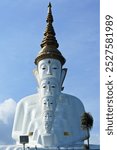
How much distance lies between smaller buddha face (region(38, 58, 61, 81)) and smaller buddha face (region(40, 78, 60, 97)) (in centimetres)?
79

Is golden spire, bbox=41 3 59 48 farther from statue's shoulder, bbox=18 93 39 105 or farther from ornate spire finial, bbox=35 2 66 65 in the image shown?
statue's shoulder, bbox=18 93 39 105

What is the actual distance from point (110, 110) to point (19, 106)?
3368cm

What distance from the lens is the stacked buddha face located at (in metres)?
45.7

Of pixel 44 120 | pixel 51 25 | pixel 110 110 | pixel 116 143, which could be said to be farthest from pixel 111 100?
pixel 51 25

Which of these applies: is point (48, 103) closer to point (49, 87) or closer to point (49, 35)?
point (49, 87)

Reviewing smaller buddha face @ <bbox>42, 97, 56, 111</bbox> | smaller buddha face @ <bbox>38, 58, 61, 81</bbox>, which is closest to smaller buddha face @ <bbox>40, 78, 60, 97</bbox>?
smaller buddha face @ <bbox>42, 97, 56, 111</bbox>

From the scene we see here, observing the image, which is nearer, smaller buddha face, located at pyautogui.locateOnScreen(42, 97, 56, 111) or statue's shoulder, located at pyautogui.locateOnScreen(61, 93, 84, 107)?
smaller buddha face, located at pyautogui.locateOnScreen(42, 97, 56, 111)

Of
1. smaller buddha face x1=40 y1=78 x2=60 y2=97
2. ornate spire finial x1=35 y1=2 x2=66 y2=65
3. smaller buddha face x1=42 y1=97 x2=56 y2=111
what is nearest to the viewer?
smaller buddha face x1=42 y1=97 x2=56 y2=111

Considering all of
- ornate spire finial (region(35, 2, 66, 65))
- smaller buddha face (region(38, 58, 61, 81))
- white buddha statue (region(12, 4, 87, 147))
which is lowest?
white buddha statue (region(12, 4, 87, 147))

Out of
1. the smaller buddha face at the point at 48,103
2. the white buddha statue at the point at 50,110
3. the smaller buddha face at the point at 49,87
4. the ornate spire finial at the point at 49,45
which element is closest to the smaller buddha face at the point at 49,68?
the white buddha statue at the point at 50,110

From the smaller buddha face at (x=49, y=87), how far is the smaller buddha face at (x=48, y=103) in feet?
1.66

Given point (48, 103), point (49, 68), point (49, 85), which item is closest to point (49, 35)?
point (49, 68)

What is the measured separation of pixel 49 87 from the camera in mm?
46562

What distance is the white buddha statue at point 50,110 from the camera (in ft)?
151
